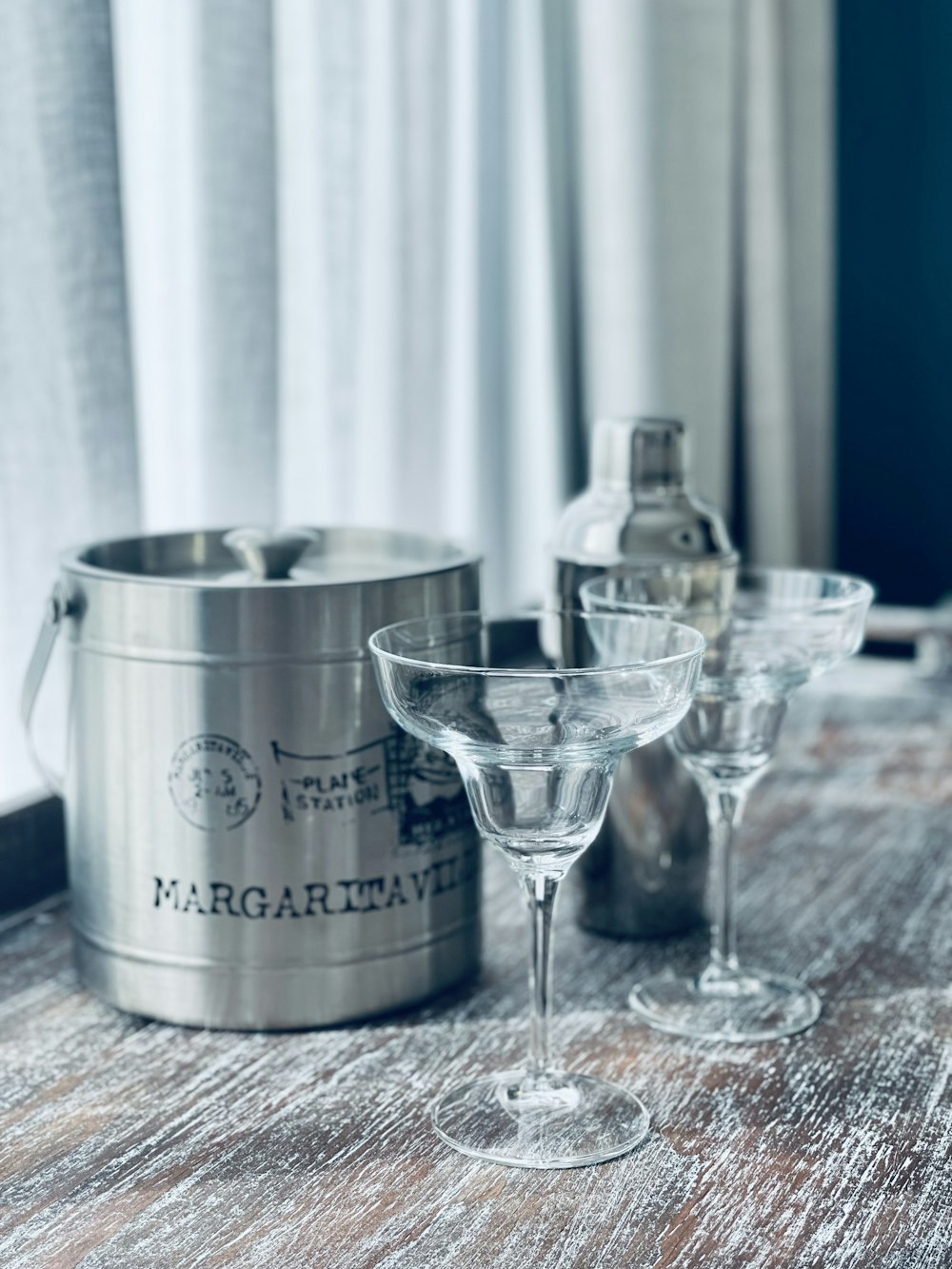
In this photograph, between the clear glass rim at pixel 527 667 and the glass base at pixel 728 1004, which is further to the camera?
the glass base at pixel 728 1004

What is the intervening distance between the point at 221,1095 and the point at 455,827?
14cm

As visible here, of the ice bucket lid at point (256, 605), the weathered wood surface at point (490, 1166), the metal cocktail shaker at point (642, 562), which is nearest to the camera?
the weathered wood surface at point (490, 1166)

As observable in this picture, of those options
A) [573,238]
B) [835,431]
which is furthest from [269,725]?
[835,431]

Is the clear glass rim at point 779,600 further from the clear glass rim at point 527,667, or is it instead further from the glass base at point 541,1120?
the glass base at point 541,1120

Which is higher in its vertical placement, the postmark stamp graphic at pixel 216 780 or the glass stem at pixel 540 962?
the postmark stamp graphic at pixel 216 780

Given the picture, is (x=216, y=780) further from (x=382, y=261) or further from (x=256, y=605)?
(x=382, y=261)

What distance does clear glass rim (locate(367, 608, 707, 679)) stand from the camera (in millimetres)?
490

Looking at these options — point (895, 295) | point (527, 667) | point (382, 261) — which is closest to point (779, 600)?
point (527, 667)

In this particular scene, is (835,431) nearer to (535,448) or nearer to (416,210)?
(535,448)

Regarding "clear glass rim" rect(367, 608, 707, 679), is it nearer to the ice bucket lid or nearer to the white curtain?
the ice bucket lid

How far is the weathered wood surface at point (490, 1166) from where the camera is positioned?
456 mm

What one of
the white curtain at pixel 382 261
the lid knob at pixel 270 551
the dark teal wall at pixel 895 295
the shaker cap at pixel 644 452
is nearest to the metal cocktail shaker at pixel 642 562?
the shaker cap at pixel 644 452

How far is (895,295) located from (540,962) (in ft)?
5.81

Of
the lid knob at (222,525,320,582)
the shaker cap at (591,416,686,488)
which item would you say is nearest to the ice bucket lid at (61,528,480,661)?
the lid knob at (222,525,320,582)
